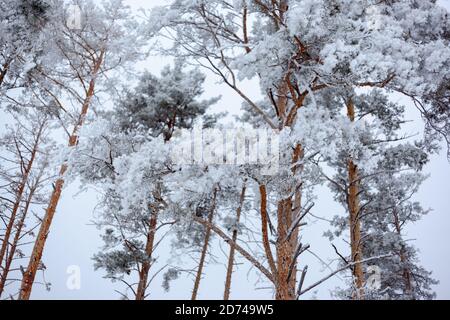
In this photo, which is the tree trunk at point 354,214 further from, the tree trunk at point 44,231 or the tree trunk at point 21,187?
the tree trunk at point 21,187

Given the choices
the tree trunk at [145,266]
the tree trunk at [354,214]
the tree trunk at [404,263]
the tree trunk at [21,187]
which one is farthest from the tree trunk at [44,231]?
the tree trunk at [404,263]

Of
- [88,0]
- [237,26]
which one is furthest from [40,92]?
[237,26]

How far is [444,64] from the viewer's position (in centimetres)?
443

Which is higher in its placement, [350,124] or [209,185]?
[350,124]

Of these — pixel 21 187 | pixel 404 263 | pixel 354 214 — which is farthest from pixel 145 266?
pixel 404 263

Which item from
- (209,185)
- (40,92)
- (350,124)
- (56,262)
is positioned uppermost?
(56,262)

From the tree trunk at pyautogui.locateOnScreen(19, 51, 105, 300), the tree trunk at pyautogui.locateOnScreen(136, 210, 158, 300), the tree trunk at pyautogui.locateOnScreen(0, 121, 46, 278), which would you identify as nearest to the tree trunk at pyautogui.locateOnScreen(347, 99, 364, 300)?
the tree trunk at pyautogui.locateOnScreen(136, 210, 158, 300)

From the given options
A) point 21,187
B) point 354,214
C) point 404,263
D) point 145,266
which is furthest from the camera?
point 404,263

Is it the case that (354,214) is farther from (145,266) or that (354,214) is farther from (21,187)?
(21,187)

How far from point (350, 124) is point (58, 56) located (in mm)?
8230

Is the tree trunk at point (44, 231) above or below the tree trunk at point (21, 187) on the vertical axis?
below

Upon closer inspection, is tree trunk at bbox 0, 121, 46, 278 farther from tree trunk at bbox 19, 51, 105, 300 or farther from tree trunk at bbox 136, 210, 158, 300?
tree trunk at bbox 136, 210, 158, 300

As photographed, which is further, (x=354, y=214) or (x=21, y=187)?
(x=21, y=187)
